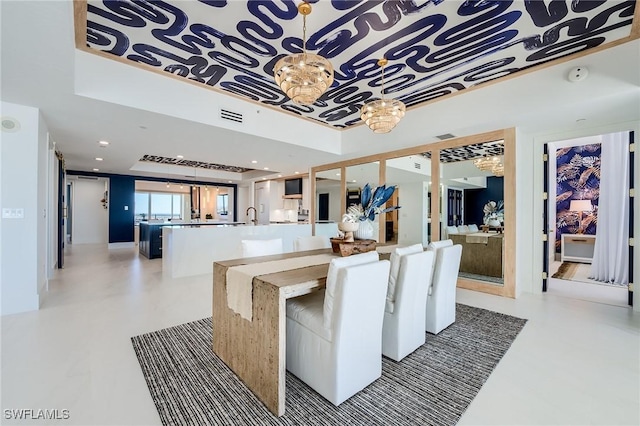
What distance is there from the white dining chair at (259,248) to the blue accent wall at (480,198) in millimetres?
3388

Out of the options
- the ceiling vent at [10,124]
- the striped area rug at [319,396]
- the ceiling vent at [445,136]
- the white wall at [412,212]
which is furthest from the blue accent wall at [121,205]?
the ceiling vent at [445,136]

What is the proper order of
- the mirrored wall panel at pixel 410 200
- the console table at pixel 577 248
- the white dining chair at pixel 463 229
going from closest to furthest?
→ the white dining chair at pixel 463 229 < the mirrored wall panel at pixel 410 200 < the console table at pixel 577 248

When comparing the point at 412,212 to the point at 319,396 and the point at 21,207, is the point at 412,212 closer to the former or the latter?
the point at 319,396

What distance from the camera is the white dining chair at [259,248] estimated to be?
282cm

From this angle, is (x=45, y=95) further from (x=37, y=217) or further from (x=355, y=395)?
(x=355, y=395)

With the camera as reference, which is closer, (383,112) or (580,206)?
(383,112)

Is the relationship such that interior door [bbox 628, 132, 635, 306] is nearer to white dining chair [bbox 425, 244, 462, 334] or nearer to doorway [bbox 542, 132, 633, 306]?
doorway [bbox 542, 132, 633, 306]

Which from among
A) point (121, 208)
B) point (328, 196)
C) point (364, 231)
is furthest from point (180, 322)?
point (121, 208)

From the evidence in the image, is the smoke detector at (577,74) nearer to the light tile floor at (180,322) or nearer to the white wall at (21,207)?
the light tile floor at (180,322)

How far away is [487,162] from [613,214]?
2.24m

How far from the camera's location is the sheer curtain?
425cm

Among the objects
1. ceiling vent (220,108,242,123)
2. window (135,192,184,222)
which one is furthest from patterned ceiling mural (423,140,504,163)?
window (135,192,184,222)

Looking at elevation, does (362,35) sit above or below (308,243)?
above

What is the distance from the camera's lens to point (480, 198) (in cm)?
452
